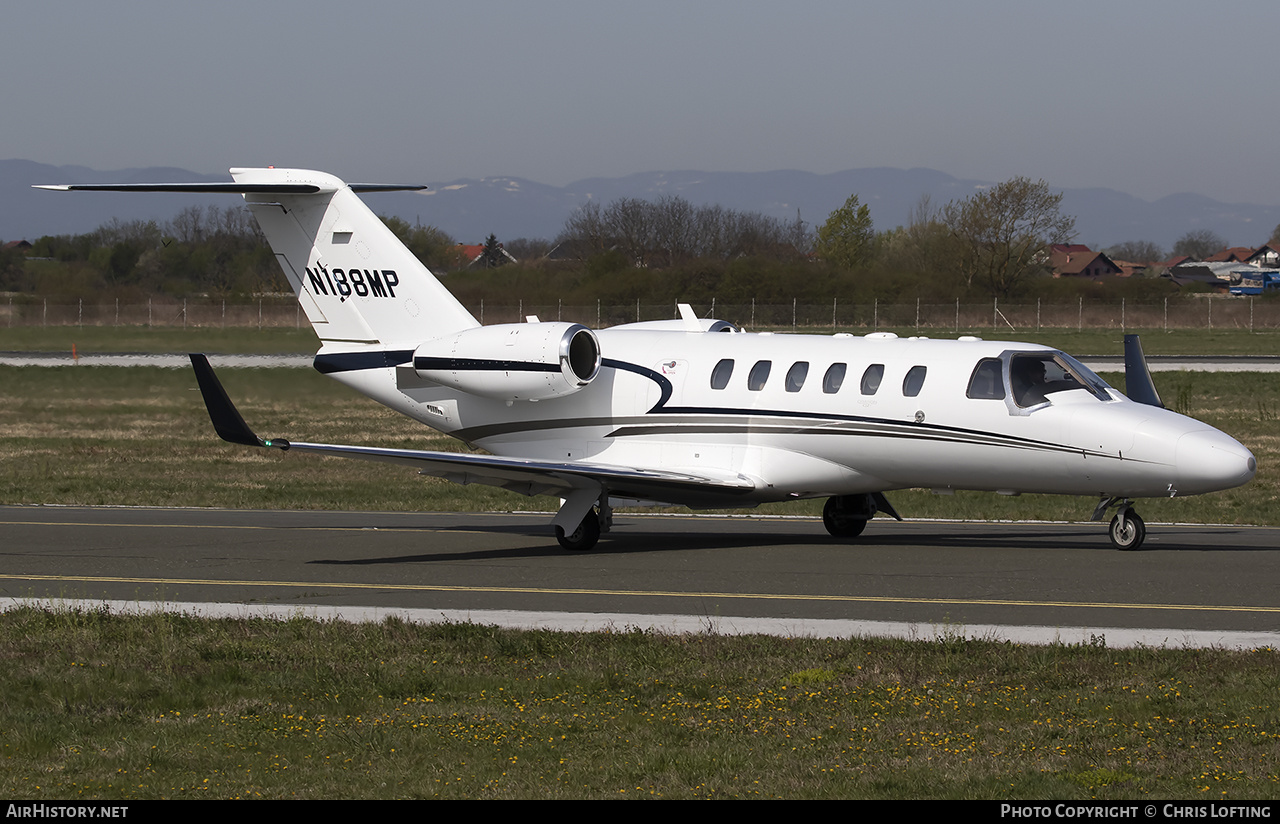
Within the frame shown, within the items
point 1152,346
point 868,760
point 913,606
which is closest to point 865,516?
point 913,606

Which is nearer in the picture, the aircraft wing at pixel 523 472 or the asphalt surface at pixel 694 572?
the asphalt surface at pixel 694 572

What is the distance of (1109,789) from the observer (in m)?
7.99

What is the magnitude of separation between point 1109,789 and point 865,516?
1203 centimetres

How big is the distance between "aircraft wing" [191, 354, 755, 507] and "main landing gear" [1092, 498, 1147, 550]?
4435mm

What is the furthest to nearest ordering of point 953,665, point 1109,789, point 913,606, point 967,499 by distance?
point 967,499, point 913,606, point 953,665, point 1109,789

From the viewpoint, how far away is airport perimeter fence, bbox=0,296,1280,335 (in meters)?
70.2

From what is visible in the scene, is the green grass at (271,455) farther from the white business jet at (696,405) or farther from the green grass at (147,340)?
the green grass at (147,340)

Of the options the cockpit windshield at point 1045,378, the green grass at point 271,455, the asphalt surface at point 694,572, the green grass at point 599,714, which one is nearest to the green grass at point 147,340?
the green grass at point 271,455

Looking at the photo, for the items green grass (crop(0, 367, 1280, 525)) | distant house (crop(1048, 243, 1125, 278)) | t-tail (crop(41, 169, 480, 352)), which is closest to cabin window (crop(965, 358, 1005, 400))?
green grass (crop(0, 367, 1280, 525))

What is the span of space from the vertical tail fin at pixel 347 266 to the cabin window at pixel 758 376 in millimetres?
4619

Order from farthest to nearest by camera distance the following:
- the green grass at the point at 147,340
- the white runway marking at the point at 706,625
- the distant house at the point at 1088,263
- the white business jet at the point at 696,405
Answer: the distant house at the point at 1088,263, the green grass at the point at 147,340, the white business jet at the point at 696,405, the white runway marking at the point at 706,625

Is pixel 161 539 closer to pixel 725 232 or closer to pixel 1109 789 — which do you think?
pixel 1109 789

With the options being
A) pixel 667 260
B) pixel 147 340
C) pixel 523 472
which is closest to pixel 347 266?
pixel 523 472

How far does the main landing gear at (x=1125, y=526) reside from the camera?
18.0 meters
